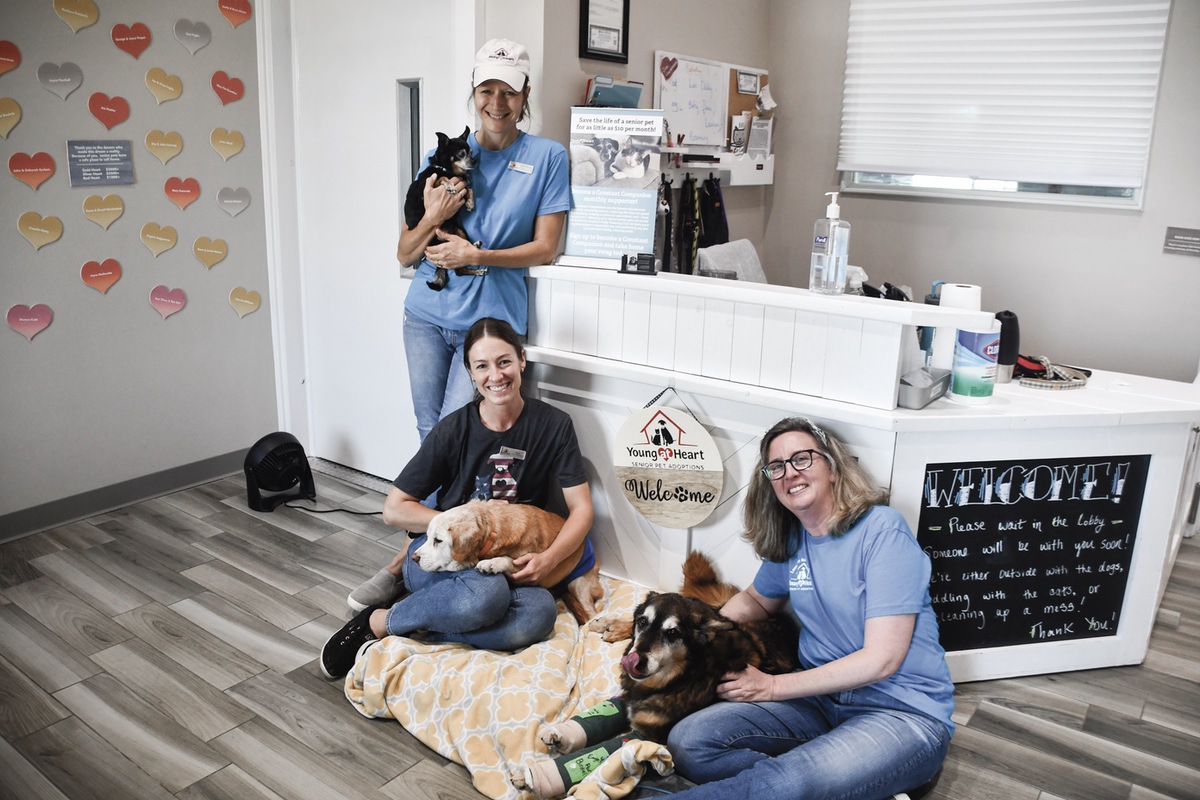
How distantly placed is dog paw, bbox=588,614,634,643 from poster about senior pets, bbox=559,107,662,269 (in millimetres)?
1016

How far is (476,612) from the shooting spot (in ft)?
7.34

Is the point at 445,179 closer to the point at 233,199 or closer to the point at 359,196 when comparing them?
the point at 359,196

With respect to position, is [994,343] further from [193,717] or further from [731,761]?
[193,717]

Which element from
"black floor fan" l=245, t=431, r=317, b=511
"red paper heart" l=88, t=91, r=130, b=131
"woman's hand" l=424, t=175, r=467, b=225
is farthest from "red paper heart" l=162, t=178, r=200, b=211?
"woman's hand" l=424, t=175, r=467, b=225

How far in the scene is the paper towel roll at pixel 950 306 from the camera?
2.33 m

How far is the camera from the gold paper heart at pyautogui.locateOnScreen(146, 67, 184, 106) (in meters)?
3.13


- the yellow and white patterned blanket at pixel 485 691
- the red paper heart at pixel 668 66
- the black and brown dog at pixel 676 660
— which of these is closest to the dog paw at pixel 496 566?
the yellow and white patterned blanket at pixel 485 691

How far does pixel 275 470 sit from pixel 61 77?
1.45 meters

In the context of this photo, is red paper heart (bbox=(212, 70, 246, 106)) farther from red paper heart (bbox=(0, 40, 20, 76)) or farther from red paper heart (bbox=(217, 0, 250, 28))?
red paper heart (bbox=(0, 40, 20, 76))

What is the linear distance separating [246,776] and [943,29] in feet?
12.2

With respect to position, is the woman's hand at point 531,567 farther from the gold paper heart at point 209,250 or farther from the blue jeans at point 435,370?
the gold paper heart at point 209,250

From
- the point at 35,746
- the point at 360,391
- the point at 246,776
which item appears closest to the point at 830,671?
the point at 246,776

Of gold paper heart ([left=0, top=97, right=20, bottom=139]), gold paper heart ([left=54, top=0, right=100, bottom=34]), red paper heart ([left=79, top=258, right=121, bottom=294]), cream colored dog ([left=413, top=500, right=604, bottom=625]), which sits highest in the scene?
gold paper heart ([left=54, top=0, right=100, bottom=34])

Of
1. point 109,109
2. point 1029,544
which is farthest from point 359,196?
point 1029,544
